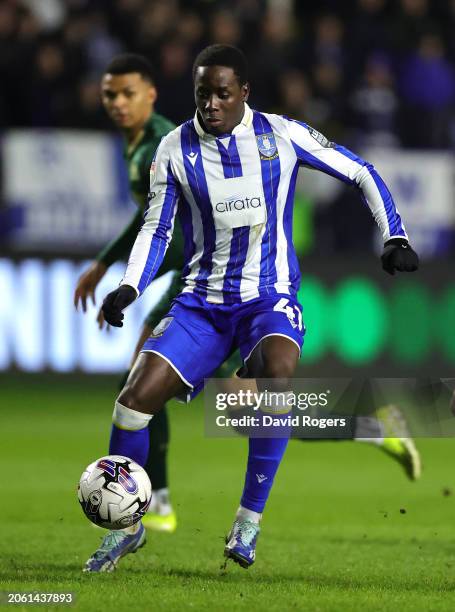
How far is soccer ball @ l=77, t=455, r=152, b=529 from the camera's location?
4.93m

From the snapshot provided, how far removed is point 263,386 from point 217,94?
1213 millimetres

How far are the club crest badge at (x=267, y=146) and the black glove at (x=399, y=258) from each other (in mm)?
656

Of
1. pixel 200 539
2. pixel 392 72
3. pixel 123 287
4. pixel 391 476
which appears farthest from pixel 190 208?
pixel 392 72

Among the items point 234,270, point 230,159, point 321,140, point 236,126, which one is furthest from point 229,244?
point 321,140

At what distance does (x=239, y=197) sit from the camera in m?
5.31

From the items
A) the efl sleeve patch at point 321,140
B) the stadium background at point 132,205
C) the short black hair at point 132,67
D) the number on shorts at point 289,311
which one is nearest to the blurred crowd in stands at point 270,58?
the stadium background at point 132,205

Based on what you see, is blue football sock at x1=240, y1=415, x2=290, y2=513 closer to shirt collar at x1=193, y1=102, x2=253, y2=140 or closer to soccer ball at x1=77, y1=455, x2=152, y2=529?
soccer ball at x1=77, y1=455, x2=152, y2=529

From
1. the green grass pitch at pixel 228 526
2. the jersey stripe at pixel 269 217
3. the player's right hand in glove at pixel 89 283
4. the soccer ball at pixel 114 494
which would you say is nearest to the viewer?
the green grass pitch at pixel 228 526

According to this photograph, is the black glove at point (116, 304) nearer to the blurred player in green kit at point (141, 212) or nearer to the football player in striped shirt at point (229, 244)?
the football player in striped shirt at point (229, 244)

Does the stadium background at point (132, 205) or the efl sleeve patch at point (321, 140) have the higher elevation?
the efl sleeve patch at point (321, 140)

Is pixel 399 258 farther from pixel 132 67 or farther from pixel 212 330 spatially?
pixel 132 67

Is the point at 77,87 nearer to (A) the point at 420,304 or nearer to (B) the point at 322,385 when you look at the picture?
(A) the point at 420,304

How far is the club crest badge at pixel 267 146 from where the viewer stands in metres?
5.35

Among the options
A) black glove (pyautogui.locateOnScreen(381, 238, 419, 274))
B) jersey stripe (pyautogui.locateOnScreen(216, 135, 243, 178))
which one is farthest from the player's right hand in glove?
black glove (pyautogui.locateOnScreen(381, 238, 419, 274))
